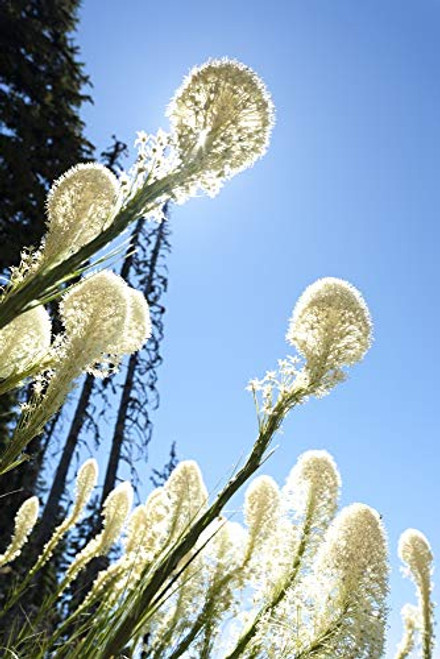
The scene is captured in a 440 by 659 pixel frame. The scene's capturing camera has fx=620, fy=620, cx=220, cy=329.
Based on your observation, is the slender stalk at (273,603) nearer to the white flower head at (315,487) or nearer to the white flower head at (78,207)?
the white flower head at (315,487)

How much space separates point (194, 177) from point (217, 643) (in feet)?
5.47

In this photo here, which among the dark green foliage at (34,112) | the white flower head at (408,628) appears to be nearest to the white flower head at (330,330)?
the white flower head at (408,628)

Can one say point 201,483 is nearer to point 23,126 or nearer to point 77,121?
point 23,126

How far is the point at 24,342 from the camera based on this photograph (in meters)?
2.02

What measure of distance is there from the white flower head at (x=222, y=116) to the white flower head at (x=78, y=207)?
0.94 feet

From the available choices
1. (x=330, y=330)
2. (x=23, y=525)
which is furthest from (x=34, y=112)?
(x=330, y=330)

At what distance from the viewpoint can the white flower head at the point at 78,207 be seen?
1.75 meters

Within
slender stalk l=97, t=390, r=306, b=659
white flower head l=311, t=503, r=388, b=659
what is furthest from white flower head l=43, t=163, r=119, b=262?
white flower head l=311, t=503, r=388, b=659

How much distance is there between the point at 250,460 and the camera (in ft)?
5.22

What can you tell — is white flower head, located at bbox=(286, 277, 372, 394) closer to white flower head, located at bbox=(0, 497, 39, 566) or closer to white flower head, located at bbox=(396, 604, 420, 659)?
white flower head, located at bbox=(0, 497, 39, 566)

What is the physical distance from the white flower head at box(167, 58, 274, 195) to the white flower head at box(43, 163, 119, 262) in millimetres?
288

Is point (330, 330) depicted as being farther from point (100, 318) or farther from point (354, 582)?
point (354, 582)

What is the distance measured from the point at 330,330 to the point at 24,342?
102 centimetres

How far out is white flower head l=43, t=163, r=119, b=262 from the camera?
5.73ft
